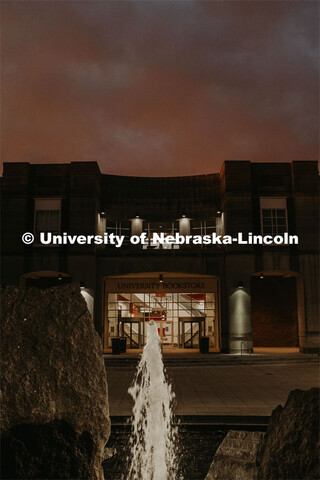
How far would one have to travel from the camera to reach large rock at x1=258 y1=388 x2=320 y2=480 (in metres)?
4.05

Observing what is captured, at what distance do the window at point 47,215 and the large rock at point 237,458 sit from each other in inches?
863

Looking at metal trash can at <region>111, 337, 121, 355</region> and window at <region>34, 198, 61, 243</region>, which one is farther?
window at <region>34, 198, 61, 243</region>

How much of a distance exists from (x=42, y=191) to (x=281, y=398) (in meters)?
20.3

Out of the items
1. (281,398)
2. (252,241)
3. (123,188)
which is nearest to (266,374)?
(281,398)

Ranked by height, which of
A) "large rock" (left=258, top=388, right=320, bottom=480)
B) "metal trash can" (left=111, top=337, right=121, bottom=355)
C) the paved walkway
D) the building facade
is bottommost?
the paved walkway

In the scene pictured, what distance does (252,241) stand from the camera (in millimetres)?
25922

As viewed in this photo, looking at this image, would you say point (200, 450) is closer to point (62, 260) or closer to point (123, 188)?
point (62, 260)

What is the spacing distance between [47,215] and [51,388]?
896 inches

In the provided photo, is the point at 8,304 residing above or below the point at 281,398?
above

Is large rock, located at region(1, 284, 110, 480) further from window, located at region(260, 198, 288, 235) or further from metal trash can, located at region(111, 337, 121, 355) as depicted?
window, located at region(260, 198, 288, 235)

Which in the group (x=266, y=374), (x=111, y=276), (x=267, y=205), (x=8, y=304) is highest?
(x=267, y=205)

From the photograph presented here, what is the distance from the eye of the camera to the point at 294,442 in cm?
436

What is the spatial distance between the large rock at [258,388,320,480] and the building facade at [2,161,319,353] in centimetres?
2095

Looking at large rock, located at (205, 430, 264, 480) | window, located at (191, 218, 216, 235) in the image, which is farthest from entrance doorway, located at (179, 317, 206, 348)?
large rock, located at (205, 430, 264, 480)
